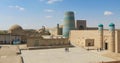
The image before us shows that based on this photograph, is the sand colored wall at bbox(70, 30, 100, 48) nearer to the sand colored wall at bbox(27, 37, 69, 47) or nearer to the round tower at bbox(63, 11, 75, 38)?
the sand colored wall at bbox(27, 37, 69, 47)

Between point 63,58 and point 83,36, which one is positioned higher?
point 83,36

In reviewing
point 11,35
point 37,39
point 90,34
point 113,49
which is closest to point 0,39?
point 11,35

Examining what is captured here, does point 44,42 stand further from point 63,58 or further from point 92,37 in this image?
point 63,58

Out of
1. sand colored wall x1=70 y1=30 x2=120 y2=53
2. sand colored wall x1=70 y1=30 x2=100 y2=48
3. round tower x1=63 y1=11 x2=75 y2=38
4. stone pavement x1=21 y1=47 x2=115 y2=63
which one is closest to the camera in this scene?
stone pavement x1=21 y1=47 x2=115 y2=63

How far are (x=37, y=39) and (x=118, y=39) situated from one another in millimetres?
10735

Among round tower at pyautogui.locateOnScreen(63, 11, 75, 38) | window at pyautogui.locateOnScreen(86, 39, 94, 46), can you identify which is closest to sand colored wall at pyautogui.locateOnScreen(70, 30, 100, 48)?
window at pyautogui.locateOnScreen(86, 39, 94, 46)

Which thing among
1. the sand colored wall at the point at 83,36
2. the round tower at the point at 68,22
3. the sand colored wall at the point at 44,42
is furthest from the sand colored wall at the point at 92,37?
the round tower at the point at 68,22

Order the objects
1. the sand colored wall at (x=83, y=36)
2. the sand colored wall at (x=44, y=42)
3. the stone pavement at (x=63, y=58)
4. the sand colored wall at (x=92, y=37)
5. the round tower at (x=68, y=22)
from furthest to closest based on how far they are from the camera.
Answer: the round tower at (x=68, y=22) < the sand colored wall at (x=44, y=42) < the sand colored wall at (x=83, y=36) < the sand colored wall at (x=92, y=37) < the stone pavement at (x=63, y=58)

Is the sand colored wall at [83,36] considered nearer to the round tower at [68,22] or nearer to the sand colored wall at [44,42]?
the sand colored wall at [44,42]

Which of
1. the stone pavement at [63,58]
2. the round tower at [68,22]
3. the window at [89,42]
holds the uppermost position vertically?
the round tower at [68,22]

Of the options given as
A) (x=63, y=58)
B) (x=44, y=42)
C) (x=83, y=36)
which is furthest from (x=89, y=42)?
(x=63, y=58)

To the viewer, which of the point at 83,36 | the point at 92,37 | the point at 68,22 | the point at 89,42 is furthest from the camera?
the point at 68,22

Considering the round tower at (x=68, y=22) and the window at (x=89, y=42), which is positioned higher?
the round tower at (x=68, y=22)

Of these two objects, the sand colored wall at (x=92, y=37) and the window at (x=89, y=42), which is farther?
the window at (x=89, y=42)
